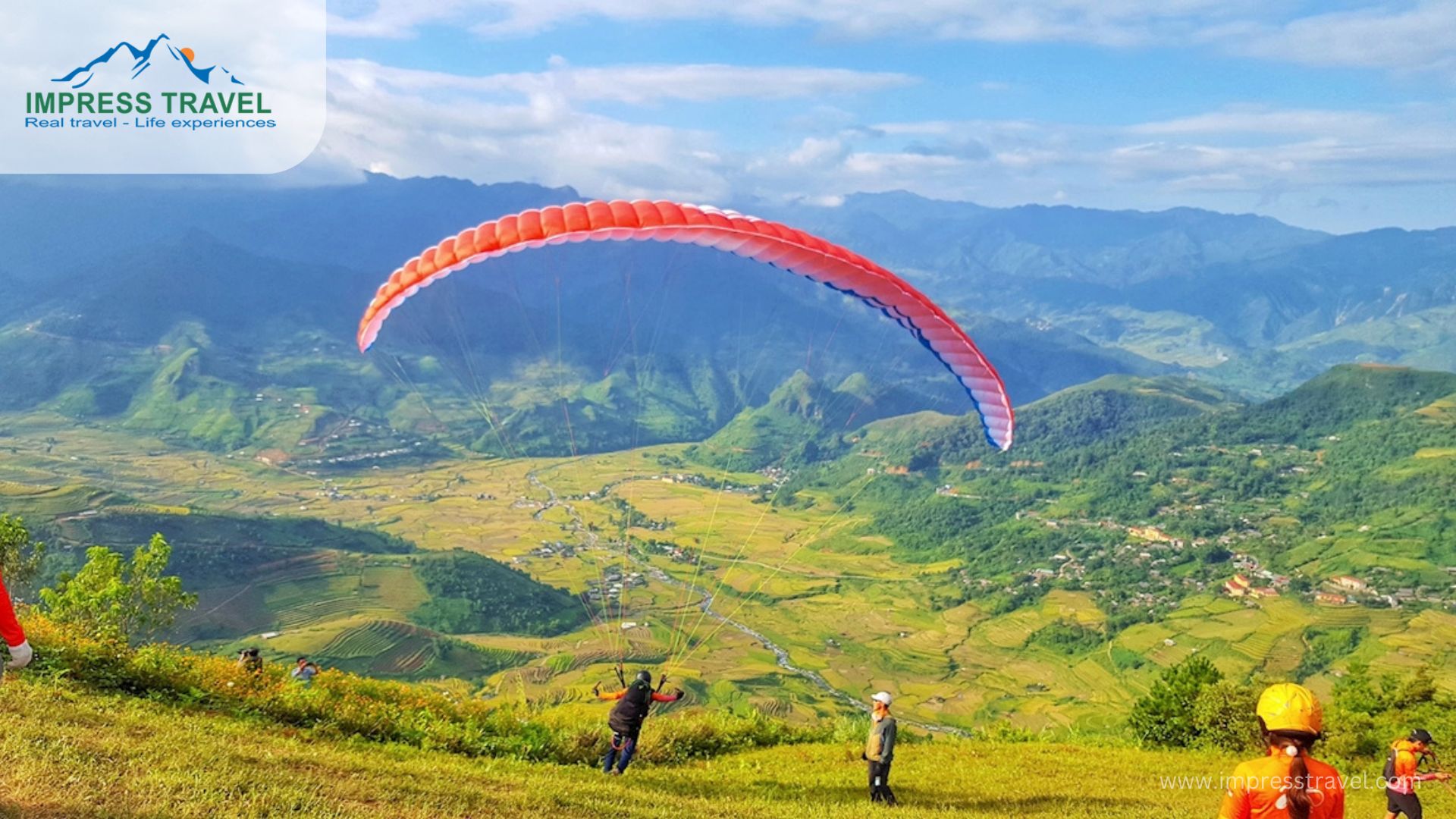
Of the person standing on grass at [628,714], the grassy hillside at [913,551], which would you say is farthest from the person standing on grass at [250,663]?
the grassy hillside at [913,551]

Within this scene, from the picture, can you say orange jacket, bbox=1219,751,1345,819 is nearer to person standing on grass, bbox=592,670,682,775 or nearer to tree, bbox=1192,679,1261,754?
person standing on grass, bbox=592,670,682,775

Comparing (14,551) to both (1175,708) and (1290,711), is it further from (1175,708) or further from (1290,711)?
(1175,708)

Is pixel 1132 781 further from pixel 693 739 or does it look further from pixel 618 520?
pixel 618 520

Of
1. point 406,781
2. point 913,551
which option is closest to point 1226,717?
point 406,781

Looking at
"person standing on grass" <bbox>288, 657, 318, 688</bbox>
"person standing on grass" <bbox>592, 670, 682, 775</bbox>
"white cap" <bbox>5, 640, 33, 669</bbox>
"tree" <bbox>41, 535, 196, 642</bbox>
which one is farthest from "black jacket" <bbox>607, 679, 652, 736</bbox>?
"tree" <bbox>41, 535, 196, 642</bbox>

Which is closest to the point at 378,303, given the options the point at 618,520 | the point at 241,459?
the point at 618,520

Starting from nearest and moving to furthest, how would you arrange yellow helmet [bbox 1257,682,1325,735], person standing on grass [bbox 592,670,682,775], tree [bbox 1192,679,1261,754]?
yellow helmet [bbox 1257,682,1325,735]
person standing on grass [bbox 592,670,682,775]
tree [bbox 1192,679,1261,754]

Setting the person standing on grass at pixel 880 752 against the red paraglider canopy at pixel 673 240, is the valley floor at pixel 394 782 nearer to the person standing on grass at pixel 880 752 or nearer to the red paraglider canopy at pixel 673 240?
the person standing on grass at pixel 880 752
